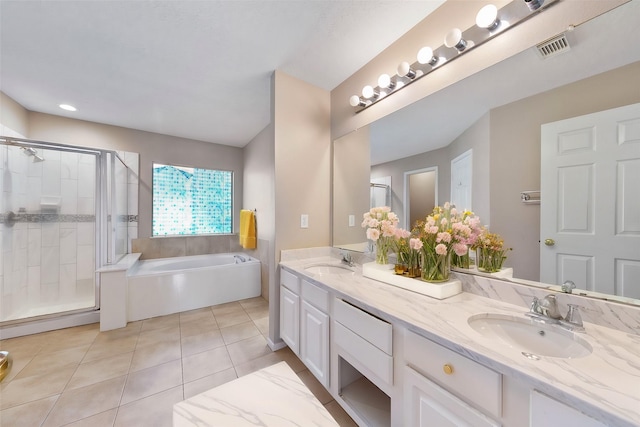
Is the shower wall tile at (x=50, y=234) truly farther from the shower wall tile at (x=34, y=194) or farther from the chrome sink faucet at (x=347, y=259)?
the chrome sink faucet at (x=347, y=259)

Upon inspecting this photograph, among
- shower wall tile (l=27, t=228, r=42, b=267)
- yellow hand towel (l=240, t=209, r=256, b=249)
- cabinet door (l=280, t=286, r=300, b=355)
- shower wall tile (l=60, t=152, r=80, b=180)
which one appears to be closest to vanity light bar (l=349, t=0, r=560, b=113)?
cabinet door (l=280, t=286, r=300, b=355)

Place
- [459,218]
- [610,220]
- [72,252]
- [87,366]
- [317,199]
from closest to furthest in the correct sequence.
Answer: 1. [610,220]
2. [459,218]
3. [87,366]
4. [317,199]
5. [72,252]

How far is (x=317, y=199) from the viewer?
2279mm

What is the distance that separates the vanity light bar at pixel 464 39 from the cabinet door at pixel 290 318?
176 centimetres

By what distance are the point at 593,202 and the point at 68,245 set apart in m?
4.52

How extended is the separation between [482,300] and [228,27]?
2254 millimetres

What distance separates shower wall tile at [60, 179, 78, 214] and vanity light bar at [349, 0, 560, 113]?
3.65 metres

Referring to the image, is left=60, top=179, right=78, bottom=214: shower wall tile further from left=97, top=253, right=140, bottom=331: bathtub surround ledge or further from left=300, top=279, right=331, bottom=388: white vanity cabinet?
left=300, top=279, right=331, bottom=388: white vanity cabinet

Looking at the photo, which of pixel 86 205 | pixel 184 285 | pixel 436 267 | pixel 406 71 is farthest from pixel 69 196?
pixel 436 267

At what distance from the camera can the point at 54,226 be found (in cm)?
268

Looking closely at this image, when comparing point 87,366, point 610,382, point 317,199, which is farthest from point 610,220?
point 87,366

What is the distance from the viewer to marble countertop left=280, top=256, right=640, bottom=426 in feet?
1.76

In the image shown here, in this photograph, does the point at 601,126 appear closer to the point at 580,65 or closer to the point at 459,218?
the point at 580,65

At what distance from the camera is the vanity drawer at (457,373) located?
71cm
